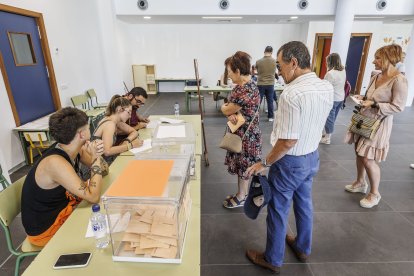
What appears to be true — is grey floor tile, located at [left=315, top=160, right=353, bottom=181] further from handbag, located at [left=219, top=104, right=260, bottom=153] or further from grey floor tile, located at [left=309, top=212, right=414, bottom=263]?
handbag, located at [left=219, top=104, right=260, bottom=153]

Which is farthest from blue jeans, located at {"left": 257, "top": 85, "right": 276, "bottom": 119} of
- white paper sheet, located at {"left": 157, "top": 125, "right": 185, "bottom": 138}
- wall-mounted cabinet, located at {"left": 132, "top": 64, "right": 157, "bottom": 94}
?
wall-mounted cabinet, located at {"left": 132, "top": 64, "right": 157, "bottom": 94}

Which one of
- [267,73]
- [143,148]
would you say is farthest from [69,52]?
[267,73]

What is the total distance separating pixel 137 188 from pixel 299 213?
1.34 m

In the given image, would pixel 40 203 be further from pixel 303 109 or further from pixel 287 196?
pixel 303 109

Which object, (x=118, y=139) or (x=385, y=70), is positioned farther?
(x=118, y=139)

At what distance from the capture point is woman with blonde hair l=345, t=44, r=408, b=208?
234cm

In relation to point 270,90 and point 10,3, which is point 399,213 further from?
point 10,3

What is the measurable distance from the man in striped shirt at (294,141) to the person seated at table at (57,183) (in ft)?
3.69

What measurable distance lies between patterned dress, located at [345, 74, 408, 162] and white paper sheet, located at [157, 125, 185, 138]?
1.91 m

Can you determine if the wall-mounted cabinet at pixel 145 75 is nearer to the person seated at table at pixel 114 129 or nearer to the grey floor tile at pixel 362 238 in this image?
the person seated at table at pixel 114 129

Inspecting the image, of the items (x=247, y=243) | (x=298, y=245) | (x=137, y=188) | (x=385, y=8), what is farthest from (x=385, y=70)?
(x=385, y=8)

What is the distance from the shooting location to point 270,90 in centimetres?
623

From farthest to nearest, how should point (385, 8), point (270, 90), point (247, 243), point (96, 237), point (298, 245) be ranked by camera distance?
1. point (385, 8)
2. point (270, 90)
3. point (247, 243)
4. point (298, 245)
5. point (96, 237)

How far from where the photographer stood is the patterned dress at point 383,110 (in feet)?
7.70
